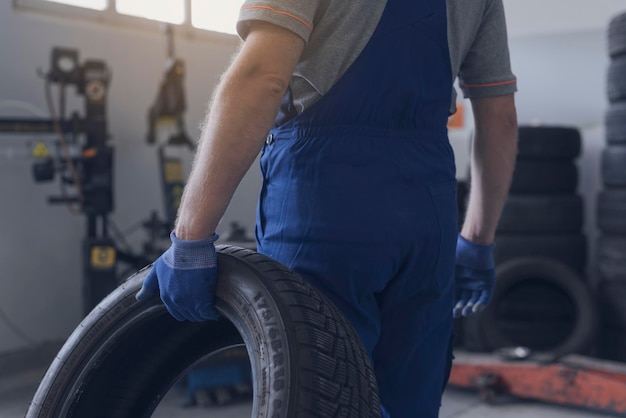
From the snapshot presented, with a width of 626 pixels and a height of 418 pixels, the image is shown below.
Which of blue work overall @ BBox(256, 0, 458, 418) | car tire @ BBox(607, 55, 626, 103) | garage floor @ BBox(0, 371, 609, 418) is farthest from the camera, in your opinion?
car tire @ BBox(607, 55, 626, 103)

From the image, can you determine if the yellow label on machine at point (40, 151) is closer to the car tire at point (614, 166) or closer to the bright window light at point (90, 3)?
the bright window light at point (90, 3)

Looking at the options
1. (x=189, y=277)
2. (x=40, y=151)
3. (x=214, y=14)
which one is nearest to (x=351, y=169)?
(x=189, y=277)

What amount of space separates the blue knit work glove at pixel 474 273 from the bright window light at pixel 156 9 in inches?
120

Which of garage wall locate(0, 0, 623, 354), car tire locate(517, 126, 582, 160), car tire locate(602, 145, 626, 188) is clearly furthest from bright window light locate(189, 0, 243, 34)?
car tire locate(602, 145, 626, 188)

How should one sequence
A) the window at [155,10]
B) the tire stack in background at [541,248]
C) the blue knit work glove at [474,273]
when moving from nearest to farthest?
the blue knit work glove at [474,273], the tire stack in background at [541,248], the window at [155,10]

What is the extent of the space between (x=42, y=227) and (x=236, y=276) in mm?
2888

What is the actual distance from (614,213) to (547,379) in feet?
3.45

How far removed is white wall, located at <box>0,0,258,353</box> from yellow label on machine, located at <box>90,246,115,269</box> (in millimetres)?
474

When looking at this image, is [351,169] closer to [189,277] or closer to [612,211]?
[189,277]

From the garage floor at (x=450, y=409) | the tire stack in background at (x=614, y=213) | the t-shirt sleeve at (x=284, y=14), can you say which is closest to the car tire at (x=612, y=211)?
the tire stack in background at (x=614, y=213)

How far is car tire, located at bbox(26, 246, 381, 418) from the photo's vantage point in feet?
3.89

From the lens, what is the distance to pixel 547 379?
3.23m

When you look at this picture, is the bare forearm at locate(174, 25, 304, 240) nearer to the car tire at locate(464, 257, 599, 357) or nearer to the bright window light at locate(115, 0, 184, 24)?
the car tire at locate(464, 257, 599, 357)

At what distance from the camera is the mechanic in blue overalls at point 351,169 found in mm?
1234
